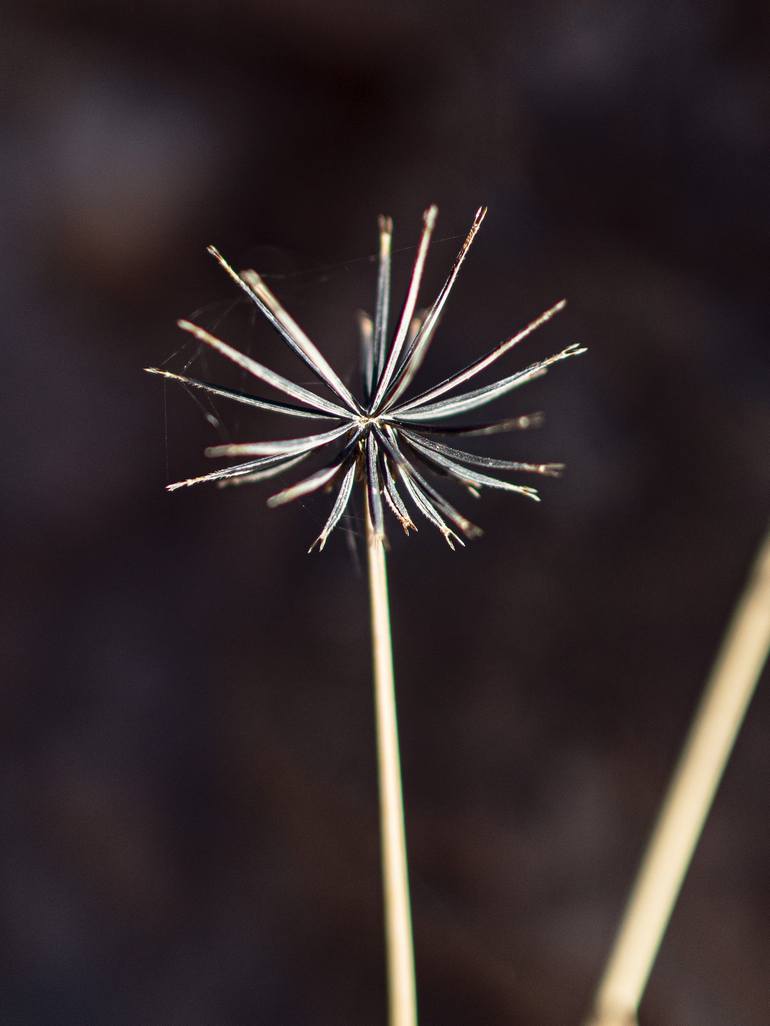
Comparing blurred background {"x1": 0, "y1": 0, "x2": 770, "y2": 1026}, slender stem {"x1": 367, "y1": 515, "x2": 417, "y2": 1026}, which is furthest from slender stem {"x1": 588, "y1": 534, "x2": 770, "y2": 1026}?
blurred background {"x1": 0, "y1": 0, "x2": 770, "y2": 1026}

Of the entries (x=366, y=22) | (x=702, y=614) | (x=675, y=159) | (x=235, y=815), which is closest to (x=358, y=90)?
(x=366, y=22)

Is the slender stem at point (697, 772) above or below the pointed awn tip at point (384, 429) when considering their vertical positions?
below

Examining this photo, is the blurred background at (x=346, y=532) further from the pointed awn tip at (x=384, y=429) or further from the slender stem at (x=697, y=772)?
the slender stem at (x=697, y=772)

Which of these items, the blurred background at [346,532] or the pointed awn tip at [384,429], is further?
the blurred background at [346,532]

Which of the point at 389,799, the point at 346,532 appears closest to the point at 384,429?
the point at 389,799

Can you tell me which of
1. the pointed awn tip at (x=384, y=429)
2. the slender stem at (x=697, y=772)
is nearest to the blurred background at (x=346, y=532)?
the pointed awn tip at (x=384, y=429)

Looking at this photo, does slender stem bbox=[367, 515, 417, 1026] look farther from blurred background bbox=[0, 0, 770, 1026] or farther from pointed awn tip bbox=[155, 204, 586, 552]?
blurred background bbox=[0, 0, 770, 1026]
